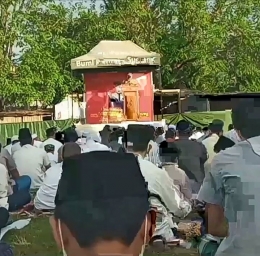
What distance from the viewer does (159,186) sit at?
6082 mm

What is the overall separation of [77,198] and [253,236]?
1.58 m

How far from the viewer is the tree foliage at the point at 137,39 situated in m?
35.5

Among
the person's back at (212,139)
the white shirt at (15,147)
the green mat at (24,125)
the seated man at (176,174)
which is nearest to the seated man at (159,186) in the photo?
the seated man at (176,174)

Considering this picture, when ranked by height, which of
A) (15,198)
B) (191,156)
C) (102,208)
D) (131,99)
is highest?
(102,208)

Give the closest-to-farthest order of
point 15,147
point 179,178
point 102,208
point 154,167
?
point 102,208 → point 154,167 → point 179,178 → point 15,147

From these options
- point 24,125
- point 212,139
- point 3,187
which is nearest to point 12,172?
point 3,187

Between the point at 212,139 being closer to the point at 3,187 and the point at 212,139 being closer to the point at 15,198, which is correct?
the point at 15,198

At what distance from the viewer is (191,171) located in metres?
10.2

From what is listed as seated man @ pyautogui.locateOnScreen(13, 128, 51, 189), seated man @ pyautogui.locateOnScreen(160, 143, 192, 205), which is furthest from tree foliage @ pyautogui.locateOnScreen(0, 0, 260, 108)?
seated man @ pyautogui.locateOnScreen(160, 143, 192, 205)

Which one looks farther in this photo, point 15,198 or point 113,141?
point 113,141

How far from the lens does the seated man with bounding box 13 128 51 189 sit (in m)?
11.5

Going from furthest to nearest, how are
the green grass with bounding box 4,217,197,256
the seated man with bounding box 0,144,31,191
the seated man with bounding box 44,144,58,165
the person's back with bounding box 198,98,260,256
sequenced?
the seated man with bounding box 44,144,58,165, the seated man with bounding box 0,144,31,191, the green grass with bounding box 4,217,197,256, the person's back with bounding box 198,98,260,256

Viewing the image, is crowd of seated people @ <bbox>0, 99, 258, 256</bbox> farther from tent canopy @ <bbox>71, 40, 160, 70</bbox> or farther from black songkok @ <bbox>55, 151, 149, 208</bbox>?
tent canopy @ <bbox>71, 40, 160, 70</bbox>

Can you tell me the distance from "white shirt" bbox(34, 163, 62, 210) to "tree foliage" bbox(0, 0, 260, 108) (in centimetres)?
2483
